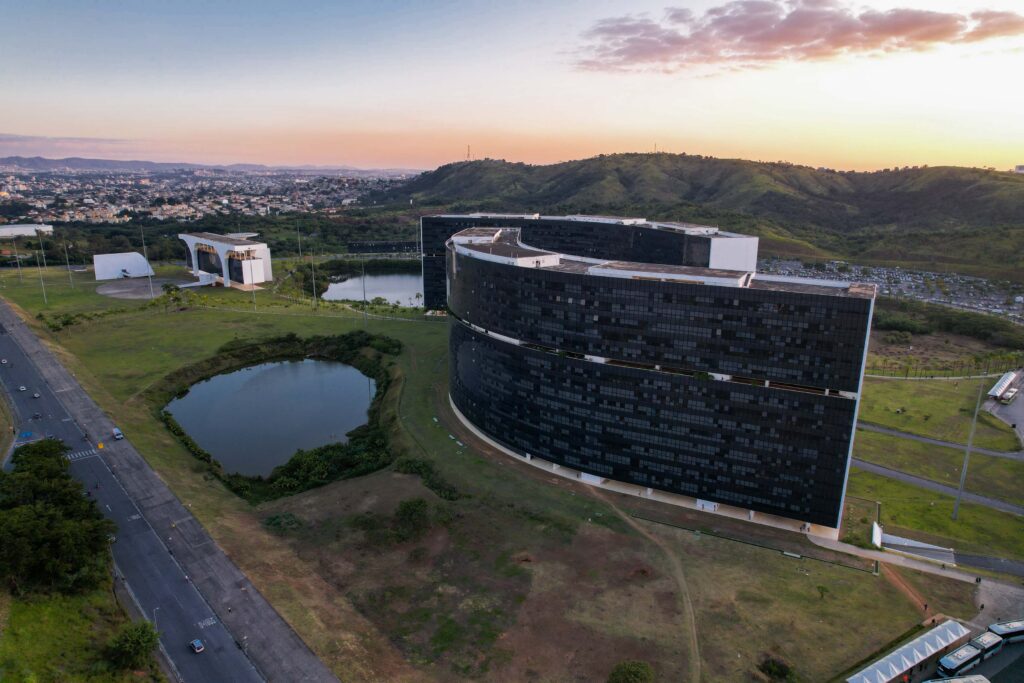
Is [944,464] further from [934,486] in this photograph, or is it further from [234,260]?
Result: [234,260]

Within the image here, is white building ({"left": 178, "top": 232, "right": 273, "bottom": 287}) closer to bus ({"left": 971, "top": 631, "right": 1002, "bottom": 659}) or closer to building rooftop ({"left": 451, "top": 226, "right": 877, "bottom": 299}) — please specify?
building rooftop ({"left": 451, "top": 226, "right": 877, "bottom": 299})

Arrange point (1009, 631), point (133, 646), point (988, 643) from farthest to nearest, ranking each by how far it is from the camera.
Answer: point (1009, 631) < point (988, 643) < point (133, 646)

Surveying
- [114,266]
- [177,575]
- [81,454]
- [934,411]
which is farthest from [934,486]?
[114,266]

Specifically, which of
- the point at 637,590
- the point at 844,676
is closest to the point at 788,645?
the point at 844,676

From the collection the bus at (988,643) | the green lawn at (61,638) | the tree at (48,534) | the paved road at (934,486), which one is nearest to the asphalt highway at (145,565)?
the green lawn at (61,638)

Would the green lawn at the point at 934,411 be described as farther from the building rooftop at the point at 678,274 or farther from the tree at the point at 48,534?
the tree at the point at 48,534

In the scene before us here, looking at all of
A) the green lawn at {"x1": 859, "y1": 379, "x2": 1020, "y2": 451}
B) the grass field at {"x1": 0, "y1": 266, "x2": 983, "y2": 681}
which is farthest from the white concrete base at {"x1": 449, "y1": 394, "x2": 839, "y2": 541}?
the green lawn at {"x1": 859, "y1": 379, "x2": 1020, "y2": 451}
